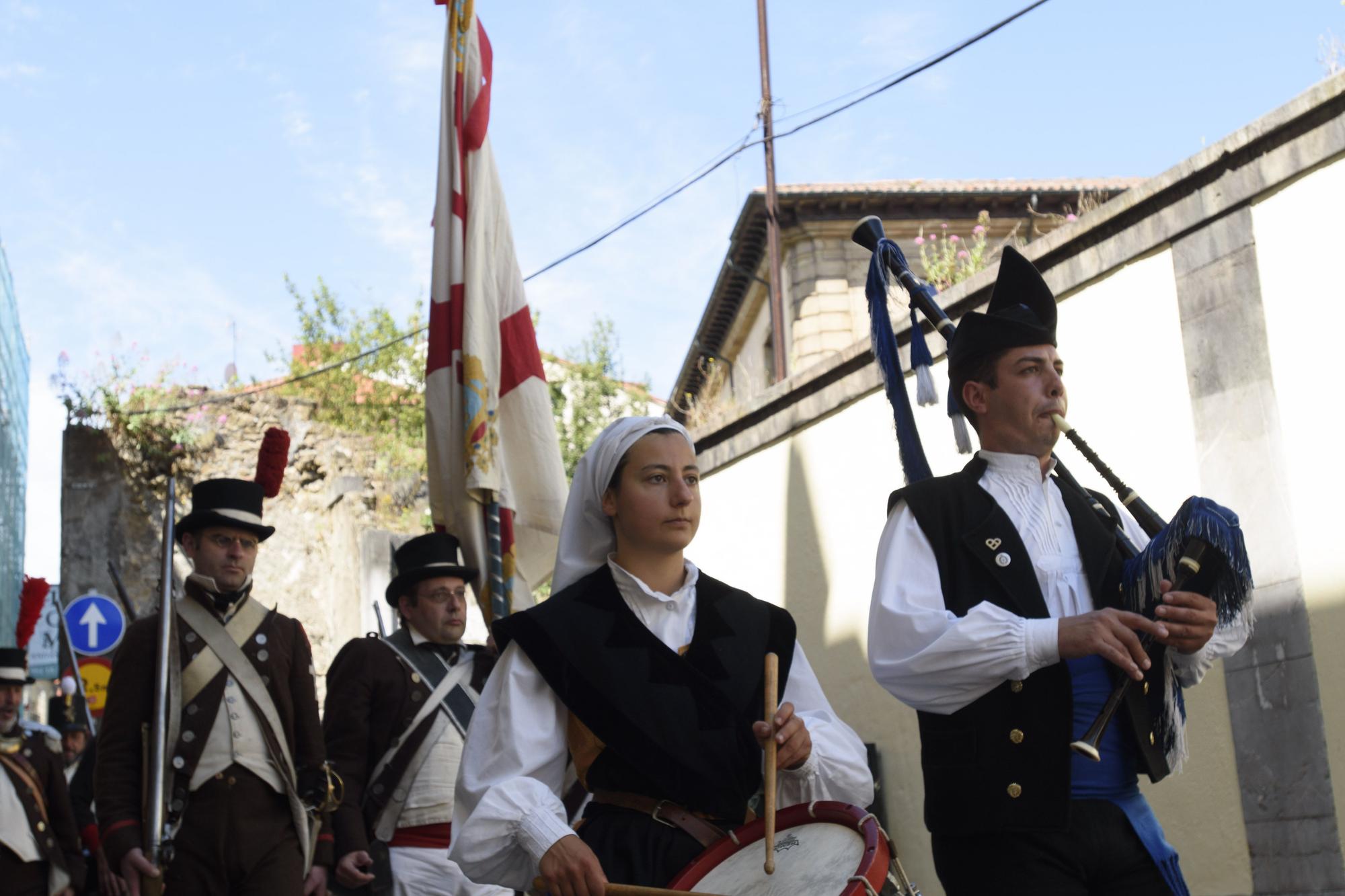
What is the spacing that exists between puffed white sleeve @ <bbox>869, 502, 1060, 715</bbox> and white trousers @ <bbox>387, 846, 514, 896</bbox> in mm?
2768

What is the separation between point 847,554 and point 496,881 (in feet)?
20.4

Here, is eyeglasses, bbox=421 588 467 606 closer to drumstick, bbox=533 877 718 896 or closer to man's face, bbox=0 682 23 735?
man's face, bbox=0 682 23 735

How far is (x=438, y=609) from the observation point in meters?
6.21

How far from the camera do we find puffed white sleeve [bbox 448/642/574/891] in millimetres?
3082

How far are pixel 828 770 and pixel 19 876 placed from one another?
18.1ft

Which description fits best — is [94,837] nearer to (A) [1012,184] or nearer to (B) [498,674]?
(B) [498,674]

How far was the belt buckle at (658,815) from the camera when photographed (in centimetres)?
318

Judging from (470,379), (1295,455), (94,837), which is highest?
(470,379)

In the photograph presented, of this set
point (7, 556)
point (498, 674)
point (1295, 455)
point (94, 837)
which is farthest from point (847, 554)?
point (7, 556)

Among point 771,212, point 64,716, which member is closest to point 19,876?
point 64,716

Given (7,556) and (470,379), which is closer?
(470,379)

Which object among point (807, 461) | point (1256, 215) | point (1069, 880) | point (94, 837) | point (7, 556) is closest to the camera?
point (1069, 880)

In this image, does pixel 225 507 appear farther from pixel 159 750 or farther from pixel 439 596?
pixel 439 596

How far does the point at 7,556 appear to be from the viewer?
2133 centimetres
